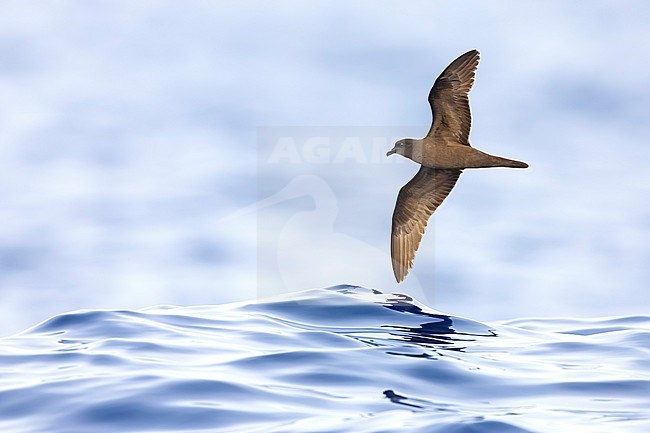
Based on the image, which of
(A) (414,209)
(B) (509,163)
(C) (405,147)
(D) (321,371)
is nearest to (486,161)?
(B) (509,163)

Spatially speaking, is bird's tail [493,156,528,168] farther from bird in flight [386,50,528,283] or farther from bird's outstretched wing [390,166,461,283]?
bird's outstretched wing [390,166,461,283]

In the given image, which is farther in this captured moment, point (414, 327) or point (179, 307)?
point (179, 307)

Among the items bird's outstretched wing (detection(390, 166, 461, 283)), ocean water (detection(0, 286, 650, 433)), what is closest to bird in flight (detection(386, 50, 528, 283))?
bird's outstretched wing (detection(390, 166, 461, 283))

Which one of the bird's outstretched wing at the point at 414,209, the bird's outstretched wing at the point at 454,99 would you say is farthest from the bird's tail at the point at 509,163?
the bird's outstretched wing at the point at 414,209

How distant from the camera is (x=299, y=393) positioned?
7445 mm

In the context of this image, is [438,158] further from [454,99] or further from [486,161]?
[454,99]

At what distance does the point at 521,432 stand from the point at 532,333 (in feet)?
14.7

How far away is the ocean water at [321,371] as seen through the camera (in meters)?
6.80

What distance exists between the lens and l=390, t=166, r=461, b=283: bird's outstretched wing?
11.4 meters

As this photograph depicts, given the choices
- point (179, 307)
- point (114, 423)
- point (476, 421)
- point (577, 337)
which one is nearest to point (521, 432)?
point (476, 421)

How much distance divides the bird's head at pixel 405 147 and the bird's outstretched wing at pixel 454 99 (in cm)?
25

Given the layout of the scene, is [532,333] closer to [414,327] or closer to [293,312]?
[414,327]

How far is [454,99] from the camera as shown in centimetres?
1038

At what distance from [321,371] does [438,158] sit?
3508 mm
